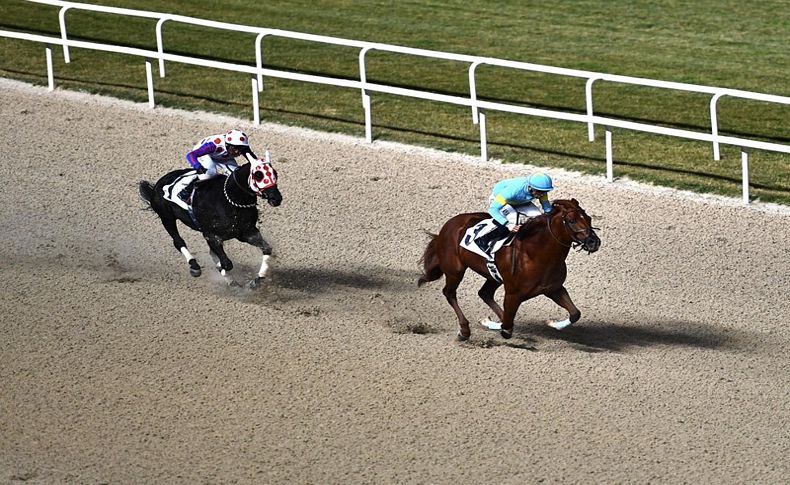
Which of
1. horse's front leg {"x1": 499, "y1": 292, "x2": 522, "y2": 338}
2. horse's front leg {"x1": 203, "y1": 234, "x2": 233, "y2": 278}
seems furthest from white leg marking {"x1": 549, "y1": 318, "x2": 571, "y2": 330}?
horse's front leg {"x1": 203, "y1": 234, "x2": 233, "y2": 278}

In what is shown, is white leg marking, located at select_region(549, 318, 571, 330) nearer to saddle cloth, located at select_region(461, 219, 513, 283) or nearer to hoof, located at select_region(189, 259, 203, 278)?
saddle cloth, located at select_region(461, 219, 513, 283)

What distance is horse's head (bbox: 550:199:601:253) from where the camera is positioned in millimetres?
10636

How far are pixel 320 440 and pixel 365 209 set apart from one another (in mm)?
5396

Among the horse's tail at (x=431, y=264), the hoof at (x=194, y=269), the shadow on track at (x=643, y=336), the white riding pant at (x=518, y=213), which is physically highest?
the white riding pant at (x=518, y=213)

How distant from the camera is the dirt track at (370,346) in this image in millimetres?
9773

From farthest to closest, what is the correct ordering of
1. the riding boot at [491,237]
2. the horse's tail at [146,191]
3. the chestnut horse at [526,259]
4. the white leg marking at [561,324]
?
the horse's tail at [146,191]
the white leg marking at [561,324]
the riding boot at [491,237]
the chestnut horse at [526,259]

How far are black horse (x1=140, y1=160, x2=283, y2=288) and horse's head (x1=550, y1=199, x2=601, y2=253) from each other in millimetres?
2752

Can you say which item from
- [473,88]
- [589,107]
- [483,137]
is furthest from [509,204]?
[473,88]

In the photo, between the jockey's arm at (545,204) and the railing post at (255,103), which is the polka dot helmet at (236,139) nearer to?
the jockey's arm at (545,204)

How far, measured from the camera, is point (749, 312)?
12273 millimetres

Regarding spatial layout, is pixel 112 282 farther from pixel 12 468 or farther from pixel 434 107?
pixel 434 107

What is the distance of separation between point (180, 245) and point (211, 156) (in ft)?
3.45

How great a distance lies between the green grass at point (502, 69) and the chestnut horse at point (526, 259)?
4.35 metres

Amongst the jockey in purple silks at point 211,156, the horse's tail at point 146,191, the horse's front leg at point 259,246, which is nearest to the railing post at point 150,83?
the horse's tail at point 146,191
